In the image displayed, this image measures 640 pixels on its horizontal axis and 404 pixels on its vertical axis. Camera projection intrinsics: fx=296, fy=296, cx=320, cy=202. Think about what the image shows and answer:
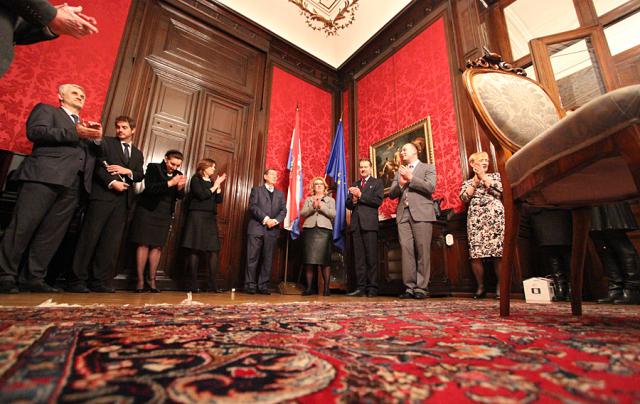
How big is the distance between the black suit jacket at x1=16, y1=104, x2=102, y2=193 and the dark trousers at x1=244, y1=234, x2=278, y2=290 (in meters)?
1.73

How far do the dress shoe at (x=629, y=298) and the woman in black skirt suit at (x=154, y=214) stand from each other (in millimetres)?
3617

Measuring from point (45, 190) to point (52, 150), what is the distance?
0.30 meters

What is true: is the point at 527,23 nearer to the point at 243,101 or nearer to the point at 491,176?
the point at 491,176

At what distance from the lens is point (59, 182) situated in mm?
2070

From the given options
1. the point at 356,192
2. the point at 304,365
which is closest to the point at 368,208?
the point at 356,192

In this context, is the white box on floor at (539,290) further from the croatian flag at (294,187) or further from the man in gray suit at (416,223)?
the croatian flag at (294,187)

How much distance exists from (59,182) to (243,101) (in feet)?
9.02

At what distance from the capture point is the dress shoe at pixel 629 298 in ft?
6.61

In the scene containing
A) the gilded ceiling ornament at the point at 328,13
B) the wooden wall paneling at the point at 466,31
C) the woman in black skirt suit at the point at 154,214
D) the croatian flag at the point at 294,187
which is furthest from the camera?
the gilded ceiling ornament at the point at 328,13

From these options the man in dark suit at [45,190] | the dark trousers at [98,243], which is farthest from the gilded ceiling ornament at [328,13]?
the dark trousers at [98,243]

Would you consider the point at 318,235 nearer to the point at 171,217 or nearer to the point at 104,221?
the point at 171,217

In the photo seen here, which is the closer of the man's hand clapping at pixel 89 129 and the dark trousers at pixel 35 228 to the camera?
the dark trousers at pixel 35 228

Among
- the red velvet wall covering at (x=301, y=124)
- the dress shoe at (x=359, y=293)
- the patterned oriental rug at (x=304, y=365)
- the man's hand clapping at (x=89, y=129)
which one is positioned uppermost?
the red velvet wall covering at (x=301, y=124)

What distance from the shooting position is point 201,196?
318cm
